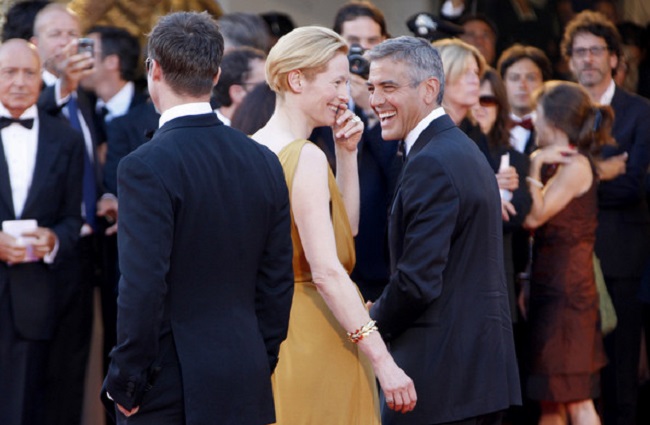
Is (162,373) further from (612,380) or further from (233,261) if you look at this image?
(612,380)

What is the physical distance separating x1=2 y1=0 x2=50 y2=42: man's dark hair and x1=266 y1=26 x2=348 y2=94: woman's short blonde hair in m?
3.14

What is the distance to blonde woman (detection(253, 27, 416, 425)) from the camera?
402cm

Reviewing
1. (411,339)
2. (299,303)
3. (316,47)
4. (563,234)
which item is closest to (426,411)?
(411,339)

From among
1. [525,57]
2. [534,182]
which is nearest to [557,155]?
[534,182]

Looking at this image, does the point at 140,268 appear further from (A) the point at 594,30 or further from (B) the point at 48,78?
(A) the point at 594,30

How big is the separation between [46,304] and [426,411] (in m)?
2.55

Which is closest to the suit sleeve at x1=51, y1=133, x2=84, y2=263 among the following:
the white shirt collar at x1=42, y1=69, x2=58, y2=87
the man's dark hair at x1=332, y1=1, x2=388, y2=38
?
the white shirt collar at x1=42, y1=69, x2=58, y2=87

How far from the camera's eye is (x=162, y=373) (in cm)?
346

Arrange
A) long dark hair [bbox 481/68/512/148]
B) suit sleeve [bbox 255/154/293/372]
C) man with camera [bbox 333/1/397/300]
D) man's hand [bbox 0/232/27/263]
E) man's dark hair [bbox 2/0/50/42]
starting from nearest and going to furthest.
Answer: suit sleeve [bbox 255/154/293/372], man with camera [bbox 333/1/397/300], man's hand [bbox 0/232/27/263], long dark hair [bbox 481/68/512/148], man's dark hair [bbox 2/0/50/42]

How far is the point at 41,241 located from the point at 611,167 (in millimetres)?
3198

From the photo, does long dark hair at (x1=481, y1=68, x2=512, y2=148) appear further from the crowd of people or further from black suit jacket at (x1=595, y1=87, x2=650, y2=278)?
black suit jacket at (x1=595, y1=87, x2=650, y2=278)

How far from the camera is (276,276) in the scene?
3697 millimetres

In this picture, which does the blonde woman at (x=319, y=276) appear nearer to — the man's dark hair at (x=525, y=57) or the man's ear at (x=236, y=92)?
the man's ear at (x=236, y=92)

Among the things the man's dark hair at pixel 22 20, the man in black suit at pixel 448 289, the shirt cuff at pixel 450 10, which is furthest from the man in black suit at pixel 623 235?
the man's dark hair at pixel 22 20
